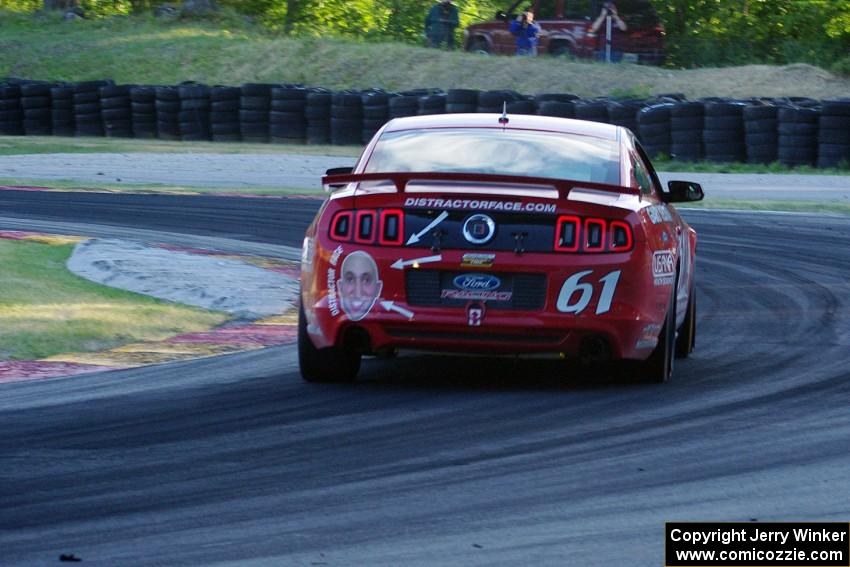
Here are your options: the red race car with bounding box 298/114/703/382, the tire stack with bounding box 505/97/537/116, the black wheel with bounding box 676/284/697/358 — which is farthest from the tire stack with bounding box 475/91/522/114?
the red race car with bounding box 298/114/703/382

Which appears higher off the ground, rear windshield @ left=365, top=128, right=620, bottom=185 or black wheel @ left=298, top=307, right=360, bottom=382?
rear windshield @ left=365, top=128, right=620, bottom=185

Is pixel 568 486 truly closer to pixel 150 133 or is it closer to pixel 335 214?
pixel 335 214

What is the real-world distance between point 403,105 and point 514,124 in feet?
67.6

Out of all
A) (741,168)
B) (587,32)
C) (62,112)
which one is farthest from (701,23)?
(741,168)

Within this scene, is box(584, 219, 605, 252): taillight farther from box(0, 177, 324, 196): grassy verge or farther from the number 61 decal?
box(0, 177, 324, 196): grassy verge

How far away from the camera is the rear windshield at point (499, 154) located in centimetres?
762

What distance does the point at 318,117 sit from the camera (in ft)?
99.0

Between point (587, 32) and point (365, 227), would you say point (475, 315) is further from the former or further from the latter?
point (587, 32)

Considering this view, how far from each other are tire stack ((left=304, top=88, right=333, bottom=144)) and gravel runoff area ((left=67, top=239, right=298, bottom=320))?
1700 centimetres

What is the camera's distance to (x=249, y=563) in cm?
437

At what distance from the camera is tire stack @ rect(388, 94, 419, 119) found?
28.3m

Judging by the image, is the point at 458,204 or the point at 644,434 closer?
the point at 644,434

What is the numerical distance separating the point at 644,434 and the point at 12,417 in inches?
101

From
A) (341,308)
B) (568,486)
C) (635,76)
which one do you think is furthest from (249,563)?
(635,76)
